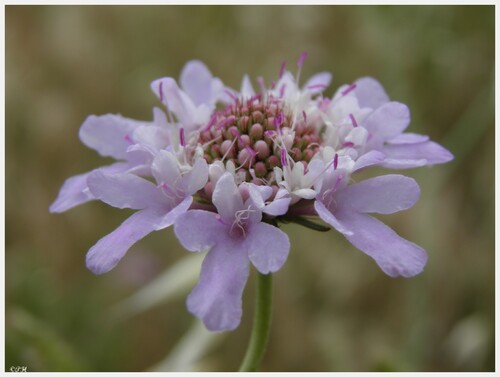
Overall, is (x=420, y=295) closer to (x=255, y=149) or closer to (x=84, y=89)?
(x=255, y=149)

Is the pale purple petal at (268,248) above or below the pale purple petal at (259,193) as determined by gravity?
below

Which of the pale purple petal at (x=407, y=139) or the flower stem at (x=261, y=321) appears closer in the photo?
the flower stem at (x=261, y=321)

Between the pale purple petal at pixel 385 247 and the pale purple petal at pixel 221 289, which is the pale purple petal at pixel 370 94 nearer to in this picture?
the pale purple petal at pixel 385 247

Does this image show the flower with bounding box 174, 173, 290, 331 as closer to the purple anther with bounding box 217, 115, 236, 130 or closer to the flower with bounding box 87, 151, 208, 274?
the flower with bounding box 87, 151, 208, 274

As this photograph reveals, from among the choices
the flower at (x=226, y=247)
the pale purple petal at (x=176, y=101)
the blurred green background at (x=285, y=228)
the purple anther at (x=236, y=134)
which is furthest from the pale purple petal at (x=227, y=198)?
the blurred green background at (x=285, y=228)

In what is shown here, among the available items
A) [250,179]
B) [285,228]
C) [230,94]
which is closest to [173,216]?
[250,179]

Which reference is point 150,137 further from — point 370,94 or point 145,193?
point 370,94

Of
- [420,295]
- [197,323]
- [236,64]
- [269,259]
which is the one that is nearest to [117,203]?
[269,259]
